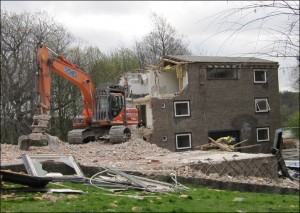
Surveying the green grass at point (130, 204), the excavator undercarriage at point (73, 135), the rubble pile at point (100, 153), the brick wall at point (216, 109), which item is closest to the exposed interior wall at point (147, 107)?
the brick wall at point (216, 109)

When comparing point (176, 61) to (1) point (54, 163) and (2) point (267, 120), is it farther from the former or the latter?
(1) point (54, 163)

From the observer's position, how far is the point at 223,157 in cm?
1992

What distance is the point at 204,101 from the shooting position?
38.7 meters

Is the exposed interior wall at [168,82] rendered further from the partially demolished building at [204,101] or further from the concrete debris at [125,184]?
the concrete debris at [125,184]

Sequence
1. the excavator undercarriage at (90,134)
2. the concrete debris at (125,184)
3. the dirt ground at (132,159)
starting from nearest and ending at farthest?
the concrete debris at (125,184)
the dirt ground at (132,159)
the excavator undercarriage at (90,134)

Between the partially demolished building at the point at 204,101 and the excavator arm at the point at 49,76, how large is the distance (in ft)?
31.1

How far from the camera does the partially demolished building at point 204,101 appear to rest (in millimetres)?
37125

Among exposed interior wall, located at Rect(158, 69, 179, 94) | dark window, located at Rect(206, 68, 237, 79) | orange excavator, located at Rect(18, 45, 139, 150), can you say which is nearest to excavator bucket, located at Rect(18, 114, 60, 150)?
orange excavator, located at Rect(18, 45, 139, 150)

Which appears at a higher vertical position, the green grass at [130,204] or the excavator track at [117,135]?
the excavator track at [117,135]

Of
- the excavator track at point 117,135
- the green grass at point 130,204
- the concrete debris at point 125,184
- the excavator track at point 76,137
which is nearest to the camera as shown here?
the green grass at point 130,204

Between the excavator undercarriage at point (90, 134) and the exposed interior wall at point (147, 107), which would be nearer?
the excavator undercarriage at point (90, 134)

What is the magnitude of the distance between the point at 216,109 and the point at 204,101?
1429mm

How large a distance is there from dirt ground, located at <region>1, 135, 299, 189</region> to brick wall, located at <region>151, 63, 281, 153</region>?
1177 centimetres

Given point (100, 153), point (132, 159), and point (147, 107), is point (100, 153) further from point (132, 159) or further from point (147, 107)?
point (147, 107)
